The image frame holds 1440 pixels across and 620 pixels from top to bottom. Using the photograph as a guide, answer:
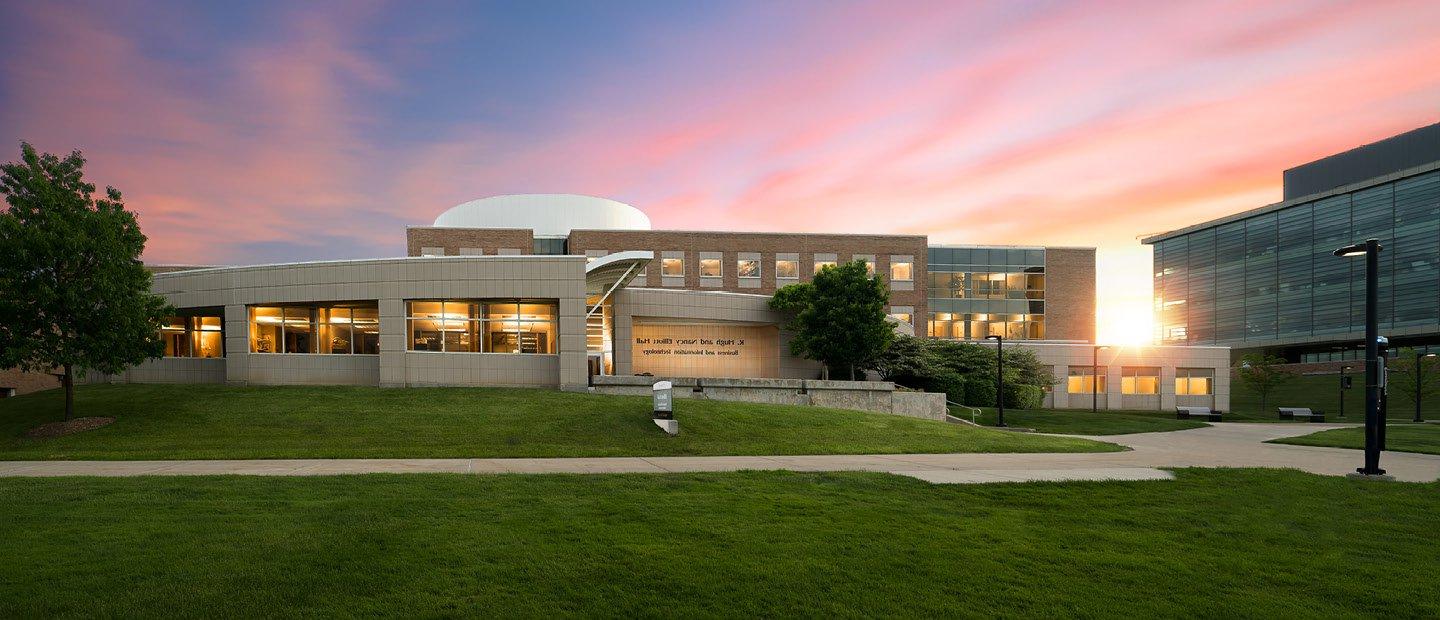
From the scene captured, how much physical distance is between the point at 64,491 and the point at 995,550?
12.8m

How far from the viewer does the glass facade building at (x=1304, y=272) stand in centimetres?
8025

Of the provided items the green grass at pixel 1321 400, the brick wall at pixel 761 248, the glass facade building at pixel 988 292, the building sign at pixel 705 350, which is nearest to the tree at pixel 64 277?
the building sign at pixel 705 350

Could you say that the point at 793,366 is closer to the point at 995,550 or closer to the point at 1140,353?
the point at 1140,353

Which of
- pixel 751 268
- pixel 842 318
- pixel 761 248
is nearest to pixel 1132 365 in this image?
pixel 842 318

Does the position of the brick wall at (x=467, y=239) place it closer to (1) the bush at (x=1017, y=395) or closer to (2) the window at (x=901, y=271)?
(2) the window at (x=901, y=271)

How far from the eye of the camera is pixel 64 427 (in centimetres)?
1977

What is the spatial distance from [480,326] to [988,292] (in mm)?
49950

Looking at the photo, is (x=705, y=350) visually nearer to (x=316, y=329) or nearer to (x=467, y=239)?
(x=316, y=329)

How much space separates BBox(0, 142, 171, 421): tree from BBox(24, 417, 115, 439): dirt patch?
79 centimetres

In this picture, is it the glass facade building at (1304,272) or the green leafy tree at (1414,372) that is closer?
the green leafy tree at (1414,372)

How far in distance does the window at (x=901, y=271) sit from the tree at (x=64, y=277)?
48914mm

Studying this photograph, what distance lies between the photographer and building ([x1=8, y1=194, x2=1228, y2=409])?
26.8 meters

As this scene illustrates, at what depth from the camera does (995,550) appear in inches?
287

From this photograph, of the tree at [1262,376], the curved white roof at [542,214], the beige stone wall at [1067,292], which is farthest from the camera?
the curved white roof at [542,214]
